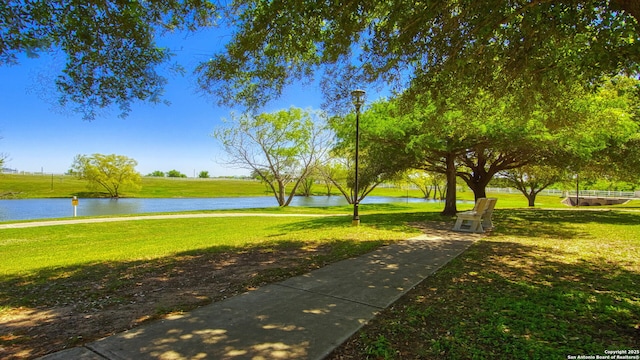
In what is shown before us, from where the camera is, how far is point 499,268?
540cm

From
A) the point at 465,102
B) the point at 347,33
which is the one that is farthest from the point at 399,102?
the point at 347,33

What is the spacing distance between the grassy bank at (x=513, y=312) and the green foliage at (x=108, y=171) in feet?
177

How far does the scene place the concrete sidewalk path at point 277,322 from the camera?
2602mm

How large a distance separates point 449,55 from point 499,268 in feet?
12.4

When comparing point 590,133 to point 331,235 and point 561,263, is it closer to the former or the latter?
point 561,263

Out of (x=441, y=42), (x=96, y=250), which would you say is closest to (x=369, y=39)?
(x=441, y=42)

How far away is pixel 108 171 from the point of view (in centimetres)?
4894

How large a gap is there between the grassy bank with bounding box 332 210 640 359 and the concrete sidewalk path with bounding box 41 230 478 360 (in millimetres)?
245

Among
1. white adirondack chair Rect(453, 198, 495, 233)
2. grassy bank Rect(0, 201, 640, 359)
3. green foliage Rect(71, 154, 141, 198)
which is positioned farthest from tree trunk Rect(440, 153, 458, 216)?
green foliage Rect(71, 154, 141, 198)

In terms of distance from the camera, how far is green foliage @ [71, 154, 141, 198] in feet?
156

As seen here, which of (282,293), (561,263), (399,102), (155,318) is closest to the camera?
(155,318)

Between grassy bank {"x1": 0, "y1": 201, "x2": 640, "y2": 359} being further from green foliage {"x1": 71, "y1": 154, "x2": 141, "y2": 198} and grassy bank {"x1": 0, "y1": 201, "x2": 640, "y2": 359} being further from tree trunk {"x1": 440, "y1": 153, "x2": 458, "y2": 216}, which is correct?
green foliage {"x1": 71, "y1": 154, "x2": 141, "y2": 198}

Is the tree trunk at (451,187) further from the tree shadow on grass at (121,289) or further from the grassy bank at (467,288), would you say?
the tree shadow on grass at (121,289)

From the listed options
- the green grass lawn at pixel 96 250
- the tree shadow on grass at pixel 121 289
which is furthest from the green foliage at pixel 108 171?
the tree shadow on grass at pixel 121 289
